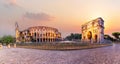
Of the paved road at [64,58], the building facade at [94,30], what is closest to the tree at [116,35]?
the building facade at [94,30]

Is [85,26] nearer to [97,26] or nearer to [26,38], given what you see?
[97,26]

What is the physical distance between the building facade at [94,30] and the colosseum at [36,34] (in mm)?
37531

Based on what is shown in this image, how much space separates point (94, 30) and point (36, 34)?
188ft

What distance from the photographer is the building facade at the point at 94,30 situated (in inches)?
4329

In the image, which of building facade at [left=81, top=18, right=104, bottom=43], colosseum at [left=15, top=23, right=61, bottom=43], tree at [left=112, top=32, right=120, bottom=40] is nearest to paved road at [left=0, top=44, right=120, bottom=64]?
building facade at [left=81, top=18, right=104, bottom=43]

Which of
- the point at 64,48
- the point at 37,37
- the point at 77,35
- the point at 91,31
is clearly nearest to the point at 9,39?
the point at 37,37

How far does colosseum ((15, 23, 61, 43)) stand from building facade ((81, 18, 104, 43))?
123 feet

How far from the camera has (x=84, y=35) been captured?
13700 centimetres

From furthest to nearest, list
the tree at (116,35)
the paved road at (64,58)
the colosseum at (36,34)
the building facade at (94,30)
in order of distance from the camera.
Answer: the tree at (116,35), the colosseum at (36,34), the building facade at (94,30), the paved road at (64,58)

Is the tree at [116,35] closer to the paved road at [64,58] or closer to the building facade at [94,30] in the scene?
the building facade at [94,30]

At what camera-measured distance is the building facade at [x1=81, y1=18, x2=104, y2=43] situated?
361 ft

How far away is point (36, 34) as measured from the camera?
160250 millimetres

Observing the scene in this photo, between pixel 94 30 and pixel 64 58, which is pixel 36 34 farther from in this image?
pixel 64 58

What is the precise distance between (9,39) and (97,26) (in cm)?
8437
